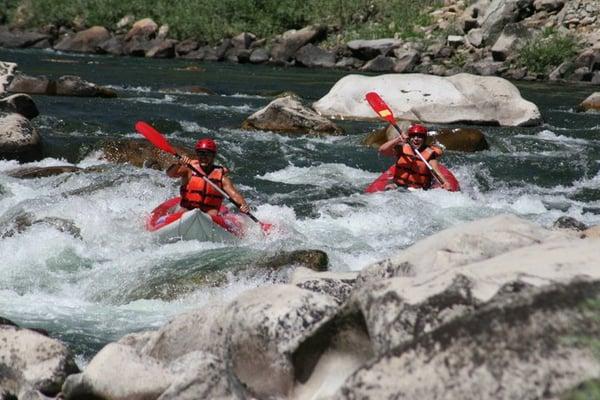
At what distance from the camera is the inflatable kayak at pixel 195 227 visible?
790cm

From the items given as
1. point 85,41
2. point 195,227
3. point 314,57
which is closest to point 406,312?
point 195,227

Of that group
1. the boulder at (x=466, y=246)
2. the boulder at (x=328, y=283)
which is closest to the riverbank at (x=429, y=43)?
the boulder at (x=328, y=283)

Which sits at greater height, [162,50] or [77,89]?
[77,89]

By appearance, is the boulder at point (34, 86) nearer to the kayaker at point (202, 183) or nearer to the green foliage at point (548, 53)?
the kayaker at point (202, 183)

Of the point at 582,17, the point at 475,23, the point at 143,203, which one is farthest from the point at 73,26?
the point at 143,203

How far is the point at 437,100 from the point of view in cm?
1562

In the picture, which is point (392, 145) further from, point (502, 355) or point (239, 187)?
point (502, 355)

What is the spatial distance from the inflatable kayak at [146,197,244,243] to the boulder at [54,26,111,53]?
24680 millimetres

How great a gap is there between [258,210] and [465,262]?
5.92 metres

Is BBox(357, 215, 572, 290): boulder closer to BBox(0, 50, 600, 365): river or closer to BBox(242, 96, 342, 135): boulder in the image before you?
BBox(0, 50, 600, 365): river

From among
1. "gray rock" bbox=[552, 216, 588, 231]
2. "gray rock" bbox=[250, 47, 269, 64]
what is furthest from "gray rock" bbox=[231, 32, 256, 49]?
"gray rock" bbox=[552, 216, 588, 231]

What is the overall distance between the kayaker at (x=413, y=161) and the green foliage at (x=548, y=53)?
48.3ft

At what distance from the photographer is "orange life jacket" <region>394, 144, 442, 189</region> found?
10195mm

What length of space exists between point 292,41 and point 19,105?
16.9 meters
